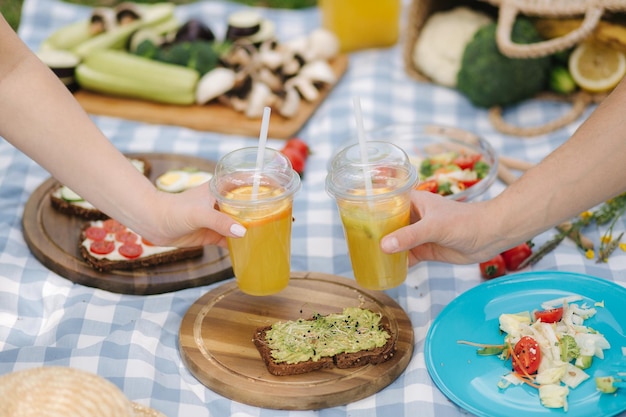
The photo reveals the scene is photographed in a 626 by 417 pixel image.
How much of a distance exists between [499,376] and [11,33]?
150cm

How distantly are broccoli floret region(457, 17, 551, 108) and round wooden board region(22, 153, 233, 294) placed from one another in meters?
1.55

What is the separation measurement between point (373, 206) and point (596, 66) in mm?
1932

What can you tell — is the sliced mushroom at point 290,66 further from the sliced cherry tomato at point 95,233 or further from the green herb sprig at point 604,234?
the green herb sprig at point 604,234

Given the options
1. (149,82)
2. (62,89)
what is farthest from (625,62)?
(62,89)

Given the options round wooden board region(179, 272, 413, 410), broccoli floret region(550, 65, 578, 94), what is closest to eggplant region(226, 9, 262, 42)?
broccoli floret region(550, 65, 578, 94)

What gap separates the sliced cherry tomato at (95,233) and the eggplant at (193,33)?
1.55 m

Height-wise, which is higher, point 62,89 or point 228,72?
point 62,89

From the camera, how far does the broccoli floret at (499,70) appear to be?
3.50m

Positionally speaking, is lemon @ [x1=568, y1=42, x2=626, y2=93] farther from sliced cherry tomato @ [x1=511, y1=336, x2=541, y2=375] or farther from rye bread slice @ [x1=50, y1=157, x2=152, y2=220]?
rye bread slice @ [x1=50, y1=157, x2=152, y2=220]

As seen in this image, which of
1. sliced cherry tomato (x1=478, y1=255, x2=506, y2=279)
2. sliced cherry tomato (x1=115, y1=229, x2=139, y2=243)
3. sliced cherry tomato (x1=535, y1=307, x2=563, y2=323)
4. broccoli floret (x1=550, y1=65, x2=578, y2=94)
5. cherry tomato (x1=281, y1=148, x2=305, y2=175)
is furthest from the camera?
broccoli floret (x1=550, y1=65, x2=578, y2=94)

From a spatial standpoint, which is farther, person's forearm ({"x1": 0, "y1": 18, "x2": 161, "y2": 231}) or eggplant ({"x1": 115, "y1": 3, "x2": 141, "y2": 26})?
eggplant ({"x1": 115, "y1": 3, "x2": 141, "y2": 26})

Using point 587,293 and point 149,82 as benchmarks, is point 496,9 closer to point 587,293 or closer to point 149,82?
point 149,82

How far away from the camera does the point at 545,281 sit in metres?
2.31

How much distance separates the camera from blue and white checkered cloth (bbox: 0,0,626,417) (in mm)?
2023
